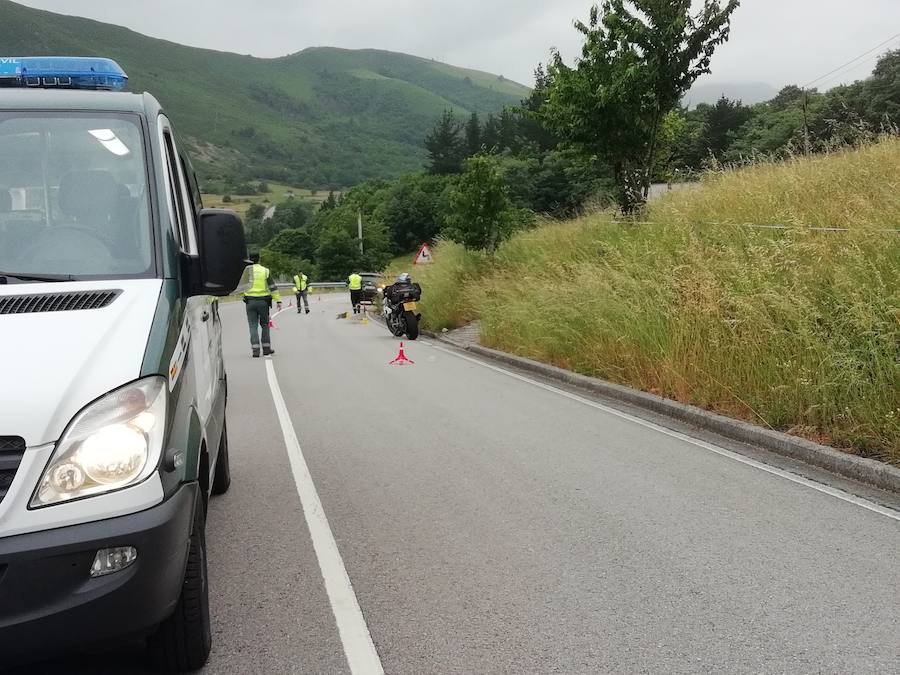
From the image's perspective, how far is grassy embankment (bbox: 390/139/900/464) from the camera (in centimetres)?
709

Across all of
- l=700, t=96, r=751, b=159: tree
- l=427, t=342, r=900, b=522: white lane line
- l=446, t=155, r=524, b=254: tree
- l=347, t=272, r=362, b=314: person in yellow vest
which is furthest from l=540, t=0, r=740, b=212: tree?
l=700, t=96, r=751, b=159: tree

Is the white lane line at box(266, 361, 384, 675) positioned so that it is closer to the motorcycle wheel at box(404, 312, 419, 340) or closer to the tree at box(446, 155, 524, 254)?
the motorcycle wheel at box(404, 312, 419, 340)

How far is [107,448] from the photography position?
2.67 m

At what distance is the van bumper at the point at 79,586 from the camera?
2482mm

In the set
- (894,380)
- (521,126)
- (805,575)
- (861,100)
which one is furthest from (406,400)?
(521,126)

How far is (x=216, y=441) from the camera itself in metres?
4.68

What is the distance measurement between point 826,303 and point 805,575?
4.60 meters

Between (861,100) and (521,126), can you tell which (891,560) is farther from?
(521,126)

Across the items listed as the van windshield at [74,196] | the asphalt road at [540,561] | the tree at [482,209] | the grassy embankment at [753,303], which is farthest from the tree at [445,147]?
the van windshield at [74,196]

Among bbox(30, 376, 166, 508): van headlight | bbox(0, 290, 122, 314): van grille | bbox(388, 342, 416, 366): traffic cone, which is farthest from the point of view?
bbox(388, 342, 416, 366): traffic cone

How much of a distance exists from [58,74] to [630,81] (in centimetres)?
1287

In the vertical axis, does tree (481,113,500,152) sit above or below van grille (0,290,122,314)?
above

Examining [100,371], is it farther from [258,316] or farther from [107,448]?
[258,316]

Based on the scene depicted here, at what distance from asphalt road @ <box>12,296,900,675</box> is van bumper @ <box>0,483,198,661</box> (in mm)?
778
